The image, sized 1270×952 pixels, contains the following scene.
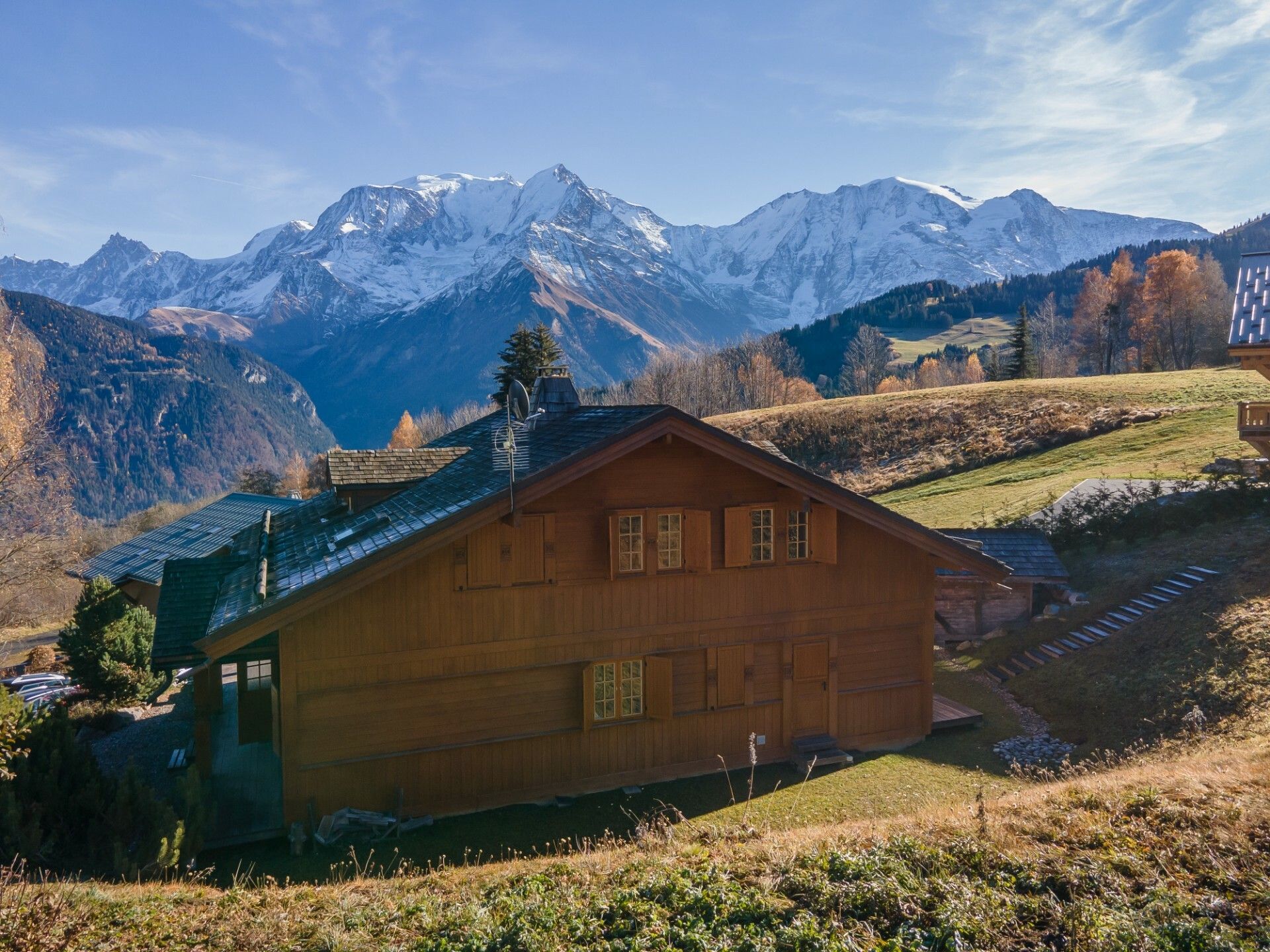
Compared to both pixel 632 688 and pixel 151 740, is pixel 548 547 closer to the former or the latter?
pixel 632 688

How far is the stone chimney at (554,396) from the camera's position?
18.9 meters

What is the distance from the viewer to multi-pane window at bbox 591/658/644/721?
14539 mm

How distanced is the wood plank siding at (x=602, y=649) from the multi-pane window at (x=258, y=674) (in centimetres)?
527

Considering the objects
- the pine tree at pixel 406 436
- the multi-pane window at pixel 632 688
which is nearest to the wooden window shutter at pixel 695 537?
the multi-pane window at pixel 632 688

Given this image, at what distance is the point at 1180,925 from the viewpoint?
6.52 meters

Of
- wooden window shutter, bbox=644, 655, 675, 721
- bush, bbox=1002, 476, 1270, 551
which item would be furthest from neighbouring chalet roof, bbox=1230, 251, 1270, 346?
wooden window shutter, bbox=644, 655, 675, 721

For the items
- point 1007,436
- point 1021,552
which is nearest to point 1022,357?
point 1007,436

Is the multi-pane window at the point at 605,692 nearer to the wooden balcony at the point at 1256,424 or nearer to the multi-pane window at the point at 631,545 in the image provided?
the multi-pane window at the point at 631,545

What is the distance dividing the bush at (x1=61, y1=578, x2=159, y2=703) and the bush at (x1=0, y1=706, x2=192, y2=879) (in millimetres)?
11990

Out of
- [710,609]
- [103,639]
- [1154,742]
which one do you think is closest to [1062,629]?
[1154,742]

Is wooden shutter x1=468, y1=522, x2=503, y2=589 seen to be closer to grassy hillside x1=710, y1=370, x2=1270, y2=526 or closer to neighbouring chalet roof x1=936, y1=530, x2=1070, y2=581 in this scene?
neighbouring chalet roof x1=936, y1=530, x2=1070, y2=581

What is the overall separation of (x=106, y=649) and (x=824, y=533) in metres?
21.4

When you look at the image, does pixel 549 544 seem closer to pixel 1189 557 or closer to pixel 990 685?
pixel 990 685

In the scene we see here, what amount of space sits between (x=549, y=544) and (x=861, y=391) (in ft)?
295
